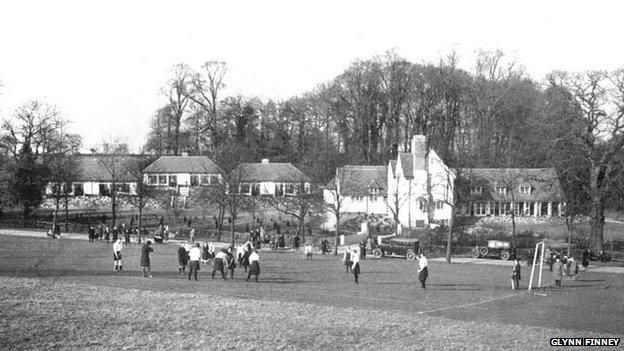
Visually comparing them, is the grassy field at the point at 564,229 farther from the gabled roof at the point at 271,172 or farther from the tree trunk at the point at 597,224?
the gabled roof at the point at 271,172

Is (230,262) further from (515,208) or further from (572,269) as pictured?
(515,208)

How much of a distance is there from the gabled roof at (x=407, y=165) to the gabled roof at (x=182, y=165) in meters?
27.0

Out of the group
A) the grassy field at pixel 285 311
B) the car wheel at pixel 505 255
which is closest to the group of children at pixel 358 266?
the grassy field at pixel 285 311

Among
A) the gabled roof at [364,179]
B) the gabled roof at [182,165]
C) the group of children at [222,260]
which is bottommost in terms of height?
the group of children at [222,260]

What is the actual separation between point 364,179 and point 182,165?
2622 centimetres

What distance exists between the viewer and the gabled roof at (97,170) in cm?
8538

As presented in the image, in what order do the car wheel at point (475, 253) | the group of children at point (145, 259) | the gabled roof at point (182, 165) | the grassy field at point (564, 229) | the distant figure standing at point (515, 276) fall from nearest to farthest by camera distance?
the group of children at point (145, 259)
the distant figure standing at point (515, 276)
the car wheel at point (475, 253)
the grassy field at point (564, 229)
the gabled roof at point (182, 165)

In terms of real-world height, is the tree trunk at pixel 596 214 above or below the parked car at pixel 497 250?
above

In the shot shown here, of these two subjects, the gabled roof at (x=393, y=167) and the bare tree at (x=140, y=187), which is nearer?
the bare tree at (x=140, y=187)

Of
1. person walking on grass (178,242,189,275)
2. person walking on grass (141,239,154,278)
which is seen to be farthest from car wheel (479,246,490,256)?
person walking on grass (141,239,154,278)

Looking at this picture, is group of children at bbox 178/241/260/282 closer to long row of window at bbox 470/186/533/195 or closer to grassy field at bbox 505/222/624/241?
grassy field at bbox 505/222/624/241

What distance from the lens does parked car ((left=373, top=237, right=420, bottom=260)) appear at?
4859cm

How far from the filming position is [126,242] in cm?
5212

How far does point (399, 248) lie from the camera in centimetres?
4888
